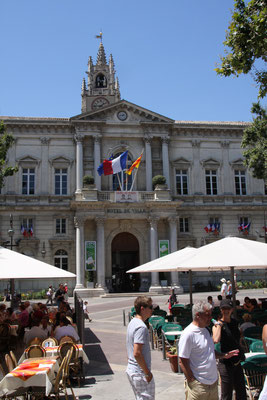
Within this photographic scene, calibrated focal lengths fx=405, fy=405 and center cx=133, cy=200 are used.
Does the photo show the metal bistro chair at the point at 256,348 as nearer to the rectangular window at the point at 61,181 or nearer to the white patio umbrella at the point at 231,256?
the white patio umbrella at the point at 231,256

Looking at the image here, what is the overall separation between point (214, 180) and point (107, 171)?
478 inches

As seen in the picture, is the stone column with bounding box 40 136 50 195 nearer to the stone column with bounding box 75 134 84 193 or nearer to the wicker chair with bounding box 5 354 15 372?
the stone column with bounding box 75 134 84 193

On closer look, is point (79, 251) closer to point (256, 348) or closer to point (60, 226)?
point (60, 226)

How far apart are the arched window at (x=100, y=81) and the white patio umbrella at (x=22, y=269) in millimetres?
69729

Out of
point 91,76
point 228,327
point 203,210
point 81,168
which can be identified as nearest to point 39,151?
point 81,168

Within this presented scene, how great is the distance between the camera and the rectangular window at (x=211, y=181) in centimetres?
4069

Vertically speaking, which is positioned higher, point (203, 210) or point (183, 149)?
point (183, 149)

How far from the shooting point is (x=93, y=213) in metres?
35.6

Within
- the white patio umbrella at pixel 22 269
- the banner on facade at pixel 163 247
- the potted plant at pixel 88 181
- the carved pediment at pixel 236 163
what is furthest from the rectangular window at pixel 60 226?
the white patio umbrella at pixel 22 269

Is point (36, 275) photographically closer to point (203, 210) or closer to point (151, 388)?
point (151, 388)

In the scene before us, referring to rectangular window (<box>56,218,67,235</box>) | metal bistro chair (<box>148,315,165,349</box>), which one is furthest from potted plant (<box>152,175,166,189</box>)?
metal bistro chair (<box>148,315,165,349</box>)

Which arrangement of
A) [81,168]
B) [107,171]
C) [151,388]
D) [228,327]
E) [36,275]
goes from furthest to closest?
[81,168] → [107,171] → [36,275] → [228,327] → [151,388]

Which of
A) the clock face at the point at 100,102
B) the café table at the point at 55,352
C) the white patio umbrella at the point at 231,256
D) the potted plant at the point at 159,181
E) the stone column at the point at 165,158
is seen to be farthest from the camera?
the clock face at the point at 100,102

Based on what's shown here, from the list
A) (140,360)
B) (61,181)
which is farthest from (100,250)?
(140,360)
